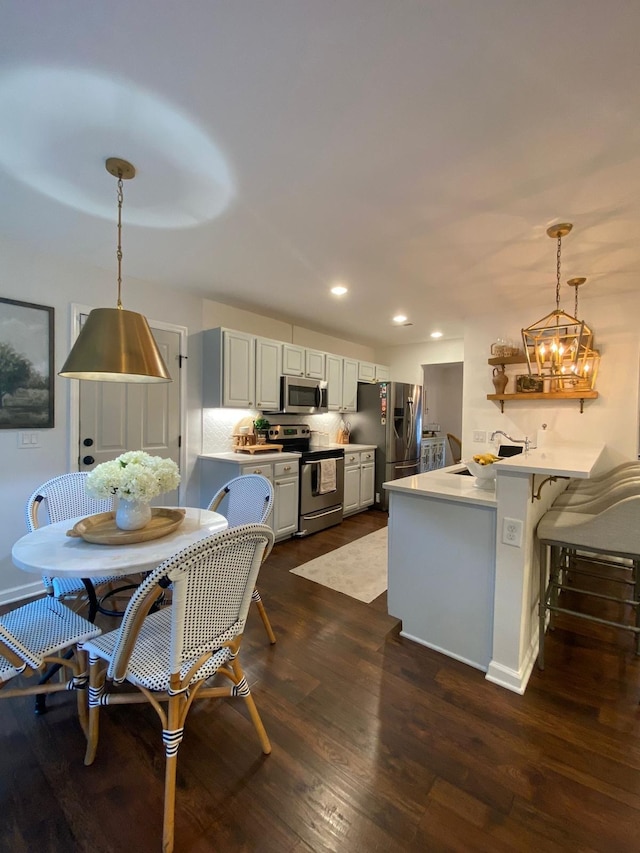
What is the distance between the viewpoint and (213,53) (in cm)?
124

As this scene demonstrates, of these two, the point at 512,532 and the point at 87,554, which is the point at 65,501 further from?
the point at 512,532

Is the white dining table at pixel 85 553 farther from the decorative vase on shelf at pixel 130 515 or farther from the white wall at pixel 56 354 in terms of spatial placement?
the white wall at pixel 56 354

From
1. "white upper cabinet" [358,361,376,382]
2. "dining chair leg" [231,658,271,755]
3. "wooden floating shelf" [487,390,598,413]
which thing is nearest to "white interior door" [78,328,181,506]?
"dining chair leg" [231,658,271,755]

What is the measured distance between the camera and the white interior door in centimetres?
306

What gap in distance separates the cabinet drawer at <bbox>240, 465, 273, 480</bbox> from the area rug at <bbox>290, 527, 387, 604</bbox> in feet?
→ 3.14

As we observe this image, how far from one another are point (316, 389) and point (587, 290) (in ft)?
9.76

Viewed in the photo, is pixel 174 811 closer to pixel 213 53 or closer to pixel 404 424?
pixel 213 53

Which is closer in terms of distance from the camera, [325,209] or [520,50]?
[520,50]

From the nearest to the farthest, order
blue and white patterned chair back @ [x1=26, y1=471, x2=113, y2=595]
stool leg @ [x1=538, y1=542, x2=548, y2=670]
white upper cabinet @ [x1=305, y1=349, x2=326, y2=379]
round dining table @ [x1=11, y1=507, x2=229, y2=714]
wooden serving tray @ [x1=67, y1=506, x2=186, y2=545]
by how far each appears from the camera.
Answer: round dining table @ [x1=11, y1=507, x2=229, y2=714], wooden serving tray @ [x1=67, y1=506, x2=186, y2=545], stool leg @ [x1=538, y1=542, x2=548, y2=670], blue and white patterned chair back @ [x1=26, y1=471, x2=113, y2=595], white upper cabinet @ [x1=305, y1=349, x2=326, y2=379]

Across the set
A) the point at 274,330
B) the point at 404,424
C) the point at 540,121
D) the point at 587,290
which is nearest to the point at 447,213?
the point at 540,121

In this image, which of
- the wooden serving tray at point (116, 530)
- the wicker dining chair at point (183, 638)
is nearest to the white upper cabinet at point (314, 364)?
the wooden serving tray at point (116, 530)

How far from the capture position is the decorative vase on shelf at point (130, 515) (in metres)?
1.76

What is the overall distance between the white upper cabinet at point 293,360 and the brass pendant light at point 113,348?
2.64 meters

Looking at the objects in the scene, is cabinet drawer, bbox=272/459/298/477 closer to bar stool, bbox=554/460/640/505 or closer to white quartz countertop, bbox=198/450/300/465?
white quartz countertop, bbox=198/450/300/465
